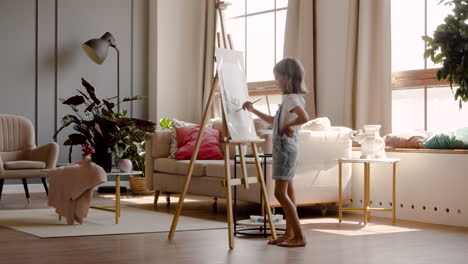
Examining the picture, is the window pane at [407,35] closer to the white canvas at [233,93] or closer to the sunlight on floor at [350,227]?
the sunlight on floor at [350,227]

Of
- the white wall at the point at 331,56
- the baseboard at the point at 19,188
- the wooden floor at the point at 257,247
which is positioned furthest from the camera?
the baseboard at the point at 19,188

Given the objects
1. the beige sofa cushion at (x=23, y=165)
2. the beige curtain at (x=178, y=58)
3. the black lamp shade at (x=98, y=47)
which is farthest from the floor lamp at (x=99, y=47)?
the beige sofa cushion at (x=23, y=165)

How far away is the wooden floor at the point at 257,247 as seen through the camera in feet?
12.8

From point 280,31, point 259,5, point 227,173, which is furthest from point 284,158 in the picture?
point 259,5

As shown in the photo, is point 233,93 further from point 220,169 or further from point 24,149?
point 24,149

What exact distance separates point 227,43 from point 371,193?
6.75 ft

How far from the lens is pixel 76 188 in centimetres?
544

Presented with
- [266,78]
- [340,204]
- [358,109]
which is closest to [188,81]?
[266,78]

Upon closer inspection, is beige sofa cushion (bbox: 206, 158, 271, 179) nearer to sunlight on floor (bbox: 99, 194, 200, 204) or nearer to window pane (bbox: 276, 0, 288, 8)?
sunlight on floor (bbox: 99, 194, 200, 204)

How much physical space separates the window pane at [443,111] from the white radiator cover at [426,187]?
48cm

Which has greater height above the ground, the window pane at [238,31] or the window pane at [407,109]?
the window pane at [238,31]

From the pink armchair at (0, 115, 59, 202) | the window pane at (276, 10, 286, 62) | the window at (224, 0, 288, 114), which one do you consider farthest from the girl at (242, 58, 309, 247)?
the window pane at (276, 10, 286, 62)

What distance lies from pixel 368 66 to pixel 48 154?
3.09 metres

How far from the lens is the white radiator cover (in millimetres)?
5414
